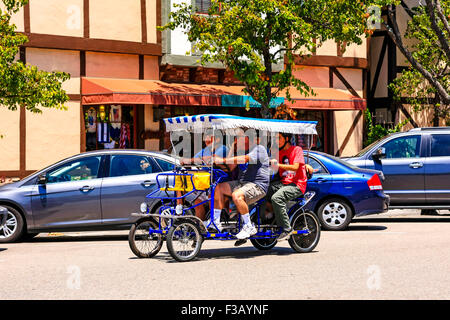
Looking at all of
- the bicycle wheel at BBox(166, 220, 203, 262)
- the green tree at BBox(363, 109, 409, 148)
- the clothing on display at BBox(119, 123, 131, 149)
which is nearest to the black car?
the bicycle wheel at BBox(166, 220, 203, 262)

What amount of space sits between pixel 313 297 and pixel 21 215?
22.9ft

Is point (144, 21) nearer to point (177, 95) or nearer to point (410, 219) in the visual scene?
point (177, 95)

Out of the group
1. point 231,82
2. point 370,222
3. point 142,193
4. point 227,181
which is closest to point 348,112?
point 231,82

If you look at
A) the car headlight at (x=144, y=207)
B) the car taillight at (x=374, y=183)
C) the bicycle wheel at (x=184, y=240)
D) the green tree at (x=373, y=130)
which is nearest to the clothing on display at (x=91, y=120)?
the car taillight at (x=374, y=183)

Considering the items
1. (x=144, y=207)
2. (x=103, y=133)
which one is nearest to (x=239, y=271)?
(x=144, y=207)

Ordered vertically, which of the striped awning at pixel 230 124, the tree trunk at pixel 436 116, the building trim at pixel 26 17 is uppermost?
the building trim at pixel 26 17

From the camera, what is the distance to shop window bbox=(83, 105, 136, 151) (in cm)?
2170

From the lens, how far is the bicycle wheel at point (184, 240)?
951 centimetres

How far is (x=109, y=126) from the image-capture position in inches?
872

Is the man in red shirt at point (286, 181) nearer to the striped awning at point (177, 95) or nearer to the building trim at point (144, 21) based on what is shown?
the striped awning at point (177, 95)

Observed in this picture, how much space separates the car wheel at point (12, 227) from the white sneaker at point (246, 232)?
4.56 meters

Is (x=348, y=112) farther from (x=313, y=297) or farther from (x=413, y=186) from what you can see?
(x=313, y=297)

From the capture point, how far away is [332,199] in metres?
14.3

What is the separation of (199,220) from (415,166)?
24.6 ft
